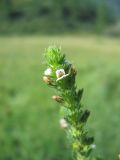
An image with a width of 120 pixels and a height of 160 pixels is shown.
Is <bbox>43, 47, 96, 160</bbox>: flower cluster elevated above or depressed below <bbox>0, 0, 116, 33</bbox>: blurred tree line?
below

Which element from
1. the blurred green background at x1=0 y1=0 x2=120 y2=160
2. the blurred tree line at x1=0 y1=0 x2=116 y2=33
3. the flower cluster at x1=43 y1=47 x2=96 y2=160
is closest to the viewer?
the flower cluster at x1=43 y1=47 x2=96 y2=160

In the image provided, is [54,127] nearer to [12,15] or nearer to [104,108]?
[104,108]

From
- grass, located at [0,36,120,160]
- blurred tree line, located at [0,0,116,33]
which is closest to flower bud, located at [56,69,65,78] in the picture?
grass, located at [0,36,120,160]

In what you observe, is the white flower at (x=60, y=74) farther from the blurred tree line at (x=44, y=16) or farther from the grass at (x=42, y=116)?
the blurred tree line at (x=44, y=16)

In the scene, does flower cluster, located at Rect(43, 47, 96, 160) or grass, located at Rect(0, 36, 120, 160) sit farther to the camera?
grass, located at Rect(0, 36, 120, 160)

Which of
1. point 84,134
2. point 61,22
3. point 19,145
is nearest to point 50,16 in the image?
point 61,22

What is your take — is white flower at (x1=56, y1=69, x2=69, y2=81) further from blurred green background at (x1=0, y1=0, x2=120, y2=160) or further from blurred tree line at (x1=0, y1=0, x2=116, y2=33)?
blurred tree line at (x1=0, y1=0, x2=116, y2=33)

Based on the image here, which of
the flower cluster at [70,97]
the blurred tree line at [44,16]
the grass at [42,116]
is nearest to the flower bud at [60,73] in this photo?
the flower cluster at [70,97]
